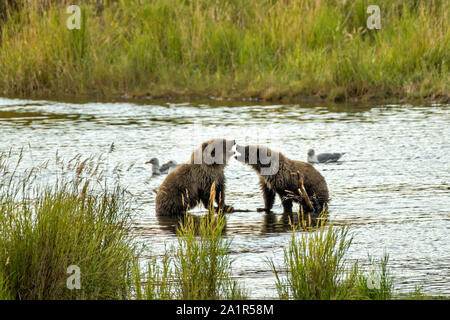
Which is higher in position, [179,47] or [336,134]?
[179,47]

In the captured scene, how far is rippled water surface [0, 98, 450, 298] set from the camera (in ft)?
23.5

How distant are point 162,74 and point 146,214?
30.9ft

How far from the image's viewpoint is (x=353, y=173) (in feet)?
35.0

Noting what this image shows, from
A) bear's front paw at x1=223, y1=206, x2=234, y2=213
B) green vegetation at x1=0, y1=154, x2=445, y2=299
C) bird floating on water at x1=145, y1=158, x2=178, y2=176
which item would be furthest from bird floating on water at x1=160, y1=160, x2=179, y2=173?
green vegetation at x1=0, y1=154, x2=445, y2=299

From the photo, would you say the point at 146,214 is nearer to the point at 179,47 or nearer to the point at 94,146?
the point at 94,146

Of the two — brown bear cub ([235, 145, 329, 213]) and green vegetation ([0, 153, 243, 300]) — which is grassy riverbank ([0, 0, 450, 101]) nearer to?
brown bear cub ([235, 145, 329, 213])

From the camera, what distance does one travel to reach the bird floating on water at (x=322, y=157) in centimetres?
1124

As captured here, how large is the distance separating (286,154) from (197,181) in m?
3.20

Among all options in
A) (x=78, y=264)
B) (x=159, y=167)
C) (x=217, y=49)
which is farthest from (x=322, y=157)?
(x=217, y=49)

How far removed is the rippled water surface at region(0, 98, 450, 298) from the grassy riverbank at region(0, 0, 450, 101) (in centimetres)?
92

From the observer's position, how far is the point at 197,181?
9.03 meters

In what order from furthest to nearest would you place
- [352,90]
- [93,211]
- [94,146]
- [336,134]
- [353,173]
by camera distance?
[352,90], [336,134], [94,146], [353,173], [93,211]

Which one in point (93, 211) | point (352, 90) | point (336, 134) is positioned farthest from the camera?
point (352, 90)
